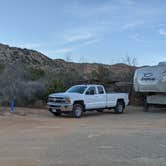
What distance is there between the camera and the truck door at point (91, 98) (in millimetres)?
24500

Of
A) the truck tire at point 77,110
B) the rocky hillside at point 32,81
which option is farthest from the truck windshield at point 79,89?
the rocky hillside at point 32,81

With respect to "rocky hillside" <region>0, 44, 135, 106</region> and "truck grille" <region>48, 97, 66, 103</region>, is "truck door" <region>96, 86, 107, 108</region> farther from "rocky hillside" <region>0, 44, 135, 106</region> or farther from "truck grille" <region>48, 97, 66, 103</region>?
"rocky hillside" <region>0, 44, 135, 106</region>

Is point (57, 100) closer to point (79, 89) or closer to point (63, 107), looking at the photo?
point (63, 107)

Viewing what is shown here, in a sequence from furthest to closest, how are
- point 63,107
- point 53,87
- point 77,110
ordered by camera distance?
point 53,87 < point 77,110 < point 63,107

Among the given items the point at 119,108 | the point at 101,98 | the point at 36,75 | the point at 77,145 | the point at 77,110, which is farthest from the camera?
the point at 36,75

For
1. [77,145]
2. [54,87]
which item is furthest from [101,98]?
[77,145]

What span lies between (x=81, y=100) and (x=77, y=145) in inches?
433

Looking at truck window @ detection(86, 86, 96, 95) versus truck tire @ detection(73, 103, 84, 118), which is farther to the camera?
truck window @ detection(86, 86, 96, 95)

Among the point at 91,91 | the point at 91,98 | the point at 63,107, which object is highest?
the point at 91,91

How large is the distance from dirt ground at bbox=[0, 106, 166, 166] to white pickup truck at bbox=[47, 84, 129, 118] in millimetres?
3461

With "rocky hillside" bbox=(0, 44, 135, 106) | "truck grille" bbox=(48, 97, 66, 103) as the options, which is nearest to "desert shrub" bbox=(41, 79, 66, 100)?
"rocky hillside" bbox=(0, 44, 135, 106)

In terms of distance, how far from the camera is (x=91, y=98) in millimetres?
24781

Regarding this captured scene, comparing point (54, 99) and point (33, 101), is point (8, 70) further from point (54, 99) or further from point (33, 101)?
point (54, 99)

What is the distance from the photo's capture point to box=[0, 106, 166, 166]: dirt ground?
1045 cm
